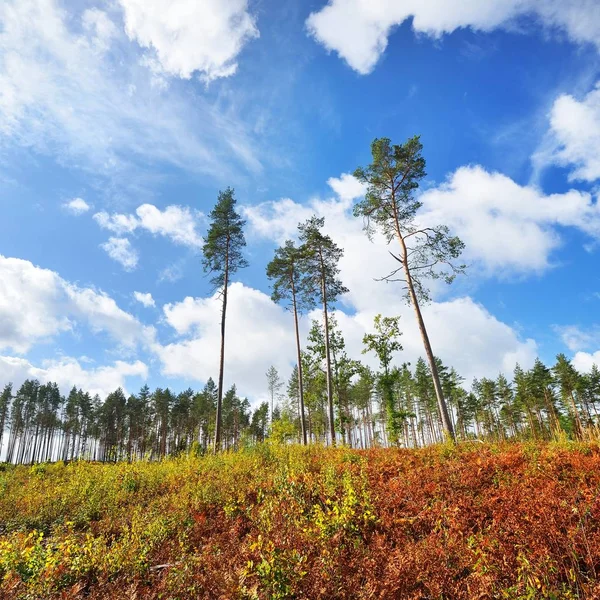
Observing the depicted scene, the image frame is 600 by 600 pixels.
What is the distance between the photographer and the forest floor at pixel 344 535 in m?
4.09

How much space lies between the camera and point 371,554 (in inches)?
188

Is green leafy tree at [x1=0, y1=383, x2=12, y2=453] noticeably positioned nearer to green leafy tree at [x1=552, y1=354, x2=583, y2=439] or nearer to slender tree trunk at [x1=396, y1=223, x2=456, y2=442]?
slender tree trunk at [x1=396, y1=223, x2=456, y2=442]

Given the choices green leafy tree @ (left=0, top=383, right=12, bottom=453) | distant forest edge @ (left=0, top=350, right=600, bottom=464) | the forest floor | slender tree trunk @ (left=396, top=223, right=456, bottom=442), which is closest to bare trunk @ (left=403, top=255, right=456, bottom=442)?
slender tree trunk @ (left=396, top=223, right=456, bottom=442)

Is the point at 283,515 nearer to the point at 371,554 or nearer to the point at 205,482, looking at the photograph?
the point at 371,554

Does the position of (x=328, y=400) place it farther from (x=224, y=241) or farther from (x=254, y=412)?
(x=254, y=412)

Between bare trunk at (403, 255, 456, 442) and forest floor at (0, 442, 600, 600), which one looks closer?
forest floor at (0, 442, 600, 600)

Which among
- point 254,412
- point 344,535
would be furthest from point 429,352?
point 254,412

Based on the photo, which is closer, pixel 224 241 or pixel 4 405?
pixel 224 241

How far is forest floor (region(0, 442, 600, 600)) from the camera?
4.09m

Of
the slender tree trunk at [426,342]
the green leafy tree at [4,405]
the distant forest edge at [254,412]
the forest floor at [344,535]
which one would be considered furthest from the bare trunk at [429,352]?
the green leafy tree at [4,405]

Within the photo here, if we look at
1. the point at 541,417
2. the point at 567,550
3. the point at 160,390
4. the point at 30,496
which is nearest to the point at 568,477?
the point at 567,550

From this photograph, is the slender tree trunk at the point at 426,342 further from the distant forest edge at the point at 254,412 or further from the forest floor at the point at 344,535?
the distant forest edge at the point at 254,412

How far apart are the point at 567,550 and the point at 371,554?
2425mm

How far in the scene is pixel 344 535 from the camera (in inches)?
210
